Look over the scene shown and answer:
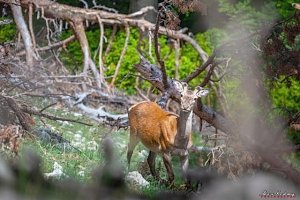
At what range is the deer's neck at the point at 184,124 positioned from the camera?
8047 millimetres

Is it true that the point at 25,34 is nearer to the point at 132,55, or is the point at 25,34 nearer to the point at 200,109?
the point at 132,55

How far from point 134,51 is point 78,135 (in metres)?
4.84

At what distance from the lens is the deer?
25.7 ft

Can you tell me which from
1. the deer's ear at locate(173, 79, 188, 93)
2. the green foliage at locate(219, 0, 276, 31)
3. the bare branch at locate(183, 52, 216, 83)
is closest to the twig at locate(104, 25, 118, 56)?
the green foliage at locate(219, 0, 276, 31)

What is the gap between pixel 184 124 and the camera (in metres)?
8.09

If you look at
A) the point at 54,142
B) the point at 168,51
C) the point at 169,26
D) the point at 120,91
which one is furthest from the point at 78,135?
the point at 168,51

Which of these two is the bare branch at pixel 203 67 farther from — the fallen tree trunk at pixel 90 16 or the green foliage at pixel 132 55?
the green foliage at pixel 132 55

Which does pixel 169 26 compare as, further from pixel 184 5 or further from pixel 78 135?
pixel 78 135

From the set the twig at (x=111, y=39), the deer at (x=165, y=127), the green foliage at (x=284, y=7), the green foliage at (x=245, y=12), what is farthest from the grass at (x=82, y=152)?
the green foliage at (x=284, y=7)

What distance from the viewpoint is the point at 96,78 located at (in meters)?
12.2

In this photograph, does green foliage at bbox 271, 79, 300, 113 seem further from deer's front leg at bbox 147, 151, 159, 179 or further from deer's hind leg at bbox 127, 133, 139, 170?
deer's front leg at bbox 147, 151, 159, 179

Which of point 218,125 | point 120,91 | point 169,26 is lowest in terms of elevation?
point 120,91

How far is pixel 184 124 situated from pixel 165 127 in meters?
0.29

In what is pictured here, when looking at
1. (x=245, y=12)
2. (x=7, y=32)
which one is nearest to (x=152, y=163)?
(x=7, y=32)
